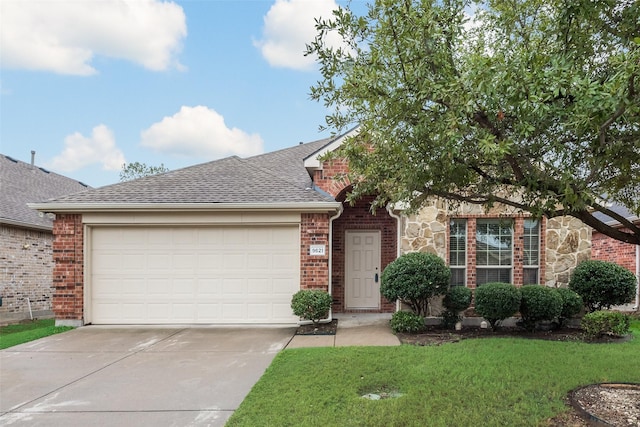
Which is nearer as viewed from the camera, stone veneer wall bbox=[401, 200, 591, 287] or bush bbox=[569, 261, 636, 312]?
bush bbox=[569, 261, 636, 312]

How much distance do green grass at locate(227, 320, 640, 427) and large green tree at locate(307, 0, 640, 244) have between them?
2.07 metres

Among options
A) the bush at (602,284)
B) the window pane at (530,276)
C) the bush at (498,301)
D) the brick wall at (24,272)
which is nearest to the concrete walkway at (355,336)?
the bush at (498,301)

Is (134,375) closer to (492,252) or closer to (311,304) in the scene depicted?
(311,304)

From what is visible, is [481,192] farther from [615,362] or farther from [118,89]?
[118,89]

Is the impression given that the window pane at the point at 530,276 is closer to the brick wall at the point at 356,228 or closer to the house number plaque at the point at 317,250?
the brick wall at the point at 356,228

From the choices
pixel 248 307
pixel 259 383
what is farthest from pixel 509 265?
pixel 259 383

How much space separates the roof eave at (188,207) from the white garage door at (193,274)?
53cm

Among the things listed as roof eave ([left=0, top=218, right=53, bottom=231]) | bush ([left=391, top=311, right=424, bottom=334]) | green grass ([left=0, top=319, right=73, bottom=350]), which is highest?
roof eave ([left=0, top=218, right=53, bottom=231])

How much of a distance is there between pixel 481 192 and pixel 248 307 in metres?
6.06

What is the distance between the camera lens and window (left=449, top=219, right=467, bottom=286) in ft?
31.0

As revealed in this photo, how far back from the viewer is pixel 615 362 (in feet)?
18.7

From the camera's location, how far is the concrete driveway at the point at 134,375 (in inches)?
165

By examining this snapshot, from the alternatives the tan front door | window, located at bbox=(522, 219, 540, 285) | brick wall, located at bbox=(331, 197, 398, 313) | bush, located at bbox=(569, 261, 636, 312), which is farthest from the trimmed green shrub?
the tan front door

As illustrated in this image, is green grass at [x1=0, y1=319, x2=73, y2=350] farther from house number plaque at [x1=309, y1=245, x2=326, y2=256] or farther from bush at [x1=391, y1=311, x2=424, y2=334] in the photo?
bush at [x1=391, y1=311, x2=424, y2=334]
